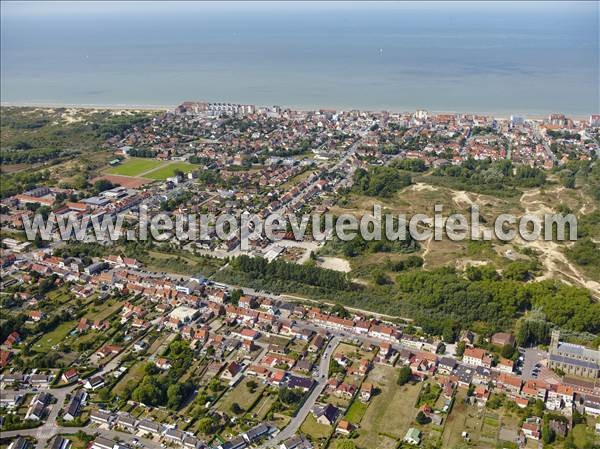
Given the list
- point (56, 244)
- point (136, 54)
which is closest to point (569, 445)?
point (56, 244)

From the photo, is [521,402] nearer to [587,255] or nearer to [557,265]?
[557,265]

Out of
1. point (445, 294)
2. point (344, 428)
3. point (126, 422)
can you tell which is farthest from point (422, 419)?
point (126, 422)

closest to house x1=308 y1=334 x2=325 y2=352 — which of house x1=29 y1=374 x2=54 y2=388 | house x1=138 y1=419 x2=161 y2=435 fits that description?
house x1=138 y1=419 x2=161 y2=435

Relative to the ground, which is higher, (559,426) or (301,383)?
(301,383)

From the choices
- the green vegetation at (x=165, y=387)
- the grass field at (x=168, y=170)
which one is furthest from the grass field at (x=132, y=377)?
the grass field at (x=168, y=170)

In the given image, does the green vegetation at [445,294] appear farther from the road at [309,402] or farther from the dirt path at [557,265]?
the road at [309,402]
